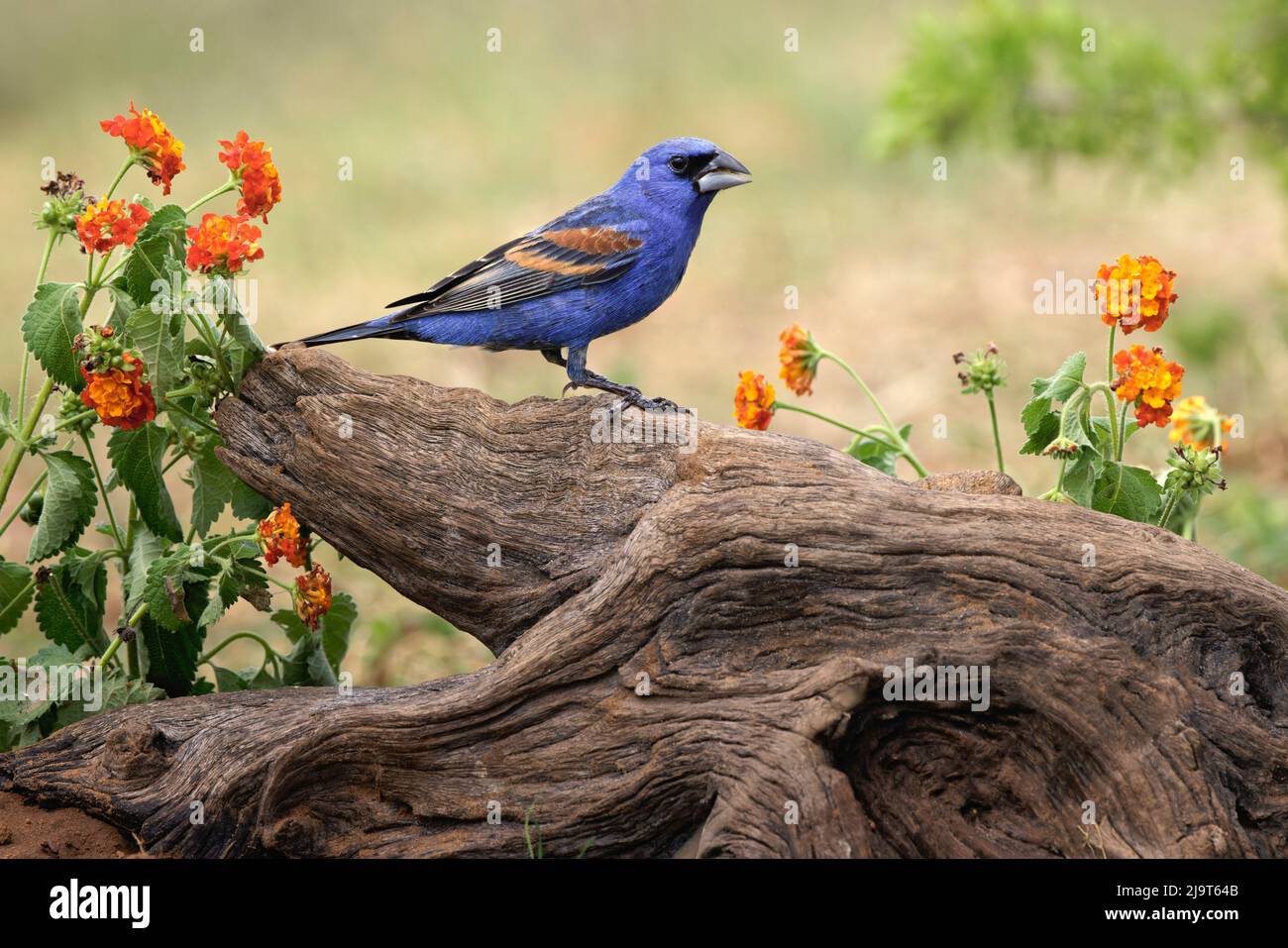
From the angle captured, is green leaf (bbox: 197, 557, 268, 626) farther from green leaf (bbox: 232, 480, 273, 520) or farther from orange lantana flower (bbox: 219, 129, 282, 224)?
orange lantana flower (bbox: 219, 129, 282, 224)

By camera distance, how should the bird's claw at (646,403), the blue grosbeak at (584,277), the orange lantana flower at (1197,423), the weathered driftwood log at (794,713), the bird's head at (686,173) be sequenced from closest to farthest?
the weathered driftwood log at (794,713)
the orange lantana flower at (1197,423)
the bird's claw at (646,403)
the blue grosbeak at (584,277)
the bird's head at (686,173)

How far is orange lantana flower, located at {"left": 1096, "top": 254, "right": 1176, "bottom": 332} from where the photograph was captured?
3.63m

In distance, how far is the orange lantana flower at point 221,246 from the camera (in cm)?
369

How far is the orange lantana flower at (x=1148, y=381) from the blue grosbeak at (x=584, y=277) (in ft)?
4.44

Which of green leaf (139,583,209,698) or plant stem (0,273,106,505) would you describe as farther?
green leaf (139,583,209,698)

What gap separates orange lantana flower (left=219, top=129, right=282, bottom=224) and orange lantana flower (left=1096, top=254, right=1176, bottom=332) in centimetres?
228

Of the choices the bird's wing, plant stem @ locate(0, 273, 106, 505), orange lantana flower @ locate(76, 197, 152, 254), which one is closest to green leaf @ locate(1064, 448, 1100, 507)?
the bird's wing

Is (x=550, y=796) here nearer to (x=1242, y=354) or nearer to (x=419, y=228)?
(x=1242, y=354)

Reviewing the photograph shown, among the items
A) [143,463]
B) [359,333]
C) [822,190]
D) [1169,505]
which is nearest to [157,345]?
[143,463]

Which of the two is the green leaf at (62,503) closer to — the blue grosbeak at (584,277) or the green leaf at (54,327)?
the green leaf at (54,327)

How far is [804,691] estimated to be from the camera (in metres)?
3.17

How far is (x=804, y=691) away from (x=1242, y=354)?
6.50 metres

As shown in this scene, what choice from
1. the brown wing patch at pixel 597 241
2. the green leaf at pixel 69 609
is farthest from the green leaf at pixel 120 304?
the brown wing patch at pixel 597 241

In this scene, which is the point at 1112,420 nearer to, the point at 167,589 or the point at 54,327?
the point at 167,589
